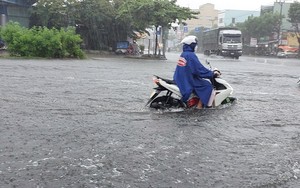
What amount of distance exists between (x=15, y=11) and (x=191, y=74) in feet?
100

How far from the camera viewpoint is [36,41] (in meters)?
22.9

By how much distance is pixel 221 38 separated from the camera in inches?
1688

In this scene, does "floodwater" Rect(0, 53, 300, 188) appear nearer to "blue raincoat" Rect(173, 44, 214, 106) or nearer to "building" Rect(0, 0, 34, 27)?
"blue raincoat" Rect(173, 44, 214, 106)

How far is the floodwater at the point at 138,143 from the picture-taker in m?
4.02

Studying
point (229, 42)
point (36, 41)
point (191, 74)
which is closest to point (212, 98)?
point (191, 74)

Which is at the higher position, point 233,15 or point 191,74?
point 233,15

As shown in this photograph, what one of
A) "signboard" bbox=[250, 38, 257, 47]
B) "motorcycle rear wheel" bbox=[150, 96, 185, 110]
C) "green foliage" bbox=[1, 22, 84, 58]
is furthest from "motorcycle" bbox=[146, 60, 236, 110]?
"signboard" bbox=[250, 38, 257, 47]

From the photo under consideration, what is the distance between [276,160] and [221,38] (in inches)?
1541

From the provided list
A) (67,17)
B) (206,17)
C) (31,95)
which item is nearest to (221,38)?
(67,17)

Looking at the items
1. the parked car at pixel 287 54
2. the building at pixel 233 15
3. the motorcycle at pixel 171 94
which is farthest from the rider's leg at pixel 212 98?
the building at pixel 233 15

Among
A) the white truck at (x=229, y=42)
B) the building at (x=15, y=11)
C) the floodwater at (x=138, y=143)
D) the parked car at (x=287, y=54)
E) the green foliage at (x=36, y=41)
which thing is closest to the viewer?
the floodwater at (x=138, y=143)

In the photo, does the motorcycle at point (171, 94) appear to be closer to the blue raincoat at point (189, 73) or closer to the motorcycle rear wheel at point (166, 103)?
the motorcycle rear wheel at point (166, 103)

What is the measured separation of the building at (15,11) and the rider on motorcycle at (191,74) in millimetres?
27428

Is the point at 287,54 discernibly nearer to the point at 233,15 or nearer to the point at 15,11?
the point at 15,11
